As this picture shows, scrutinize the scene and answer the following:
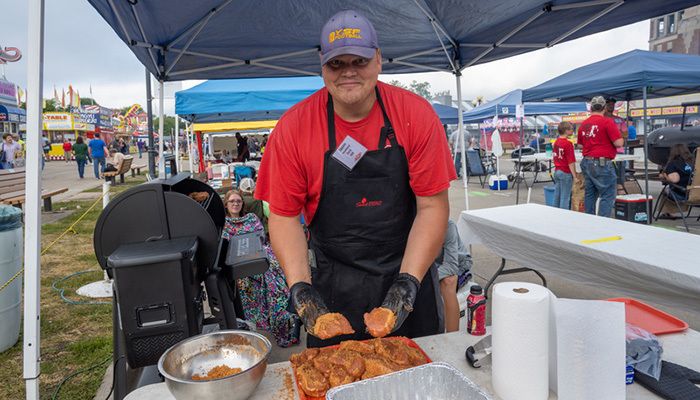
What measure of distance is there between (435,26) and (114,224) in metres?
3.06

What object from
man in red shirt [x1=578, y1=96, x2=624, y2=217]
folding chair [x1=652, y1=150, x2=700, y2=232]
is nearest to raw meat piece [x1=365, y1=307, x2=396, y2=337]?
man in red shirt [x1=578, y1=96, x2=624, y2=217]

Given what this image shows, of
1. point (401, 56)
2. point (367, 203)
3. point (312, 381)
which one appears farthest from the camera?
point (401, 56)

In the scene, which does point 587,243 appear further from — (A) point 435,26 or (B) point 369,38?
(A) point 435,26

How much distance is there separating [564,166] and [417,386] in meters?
6.81

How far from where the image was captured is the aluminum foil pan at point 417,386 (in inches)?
43.4

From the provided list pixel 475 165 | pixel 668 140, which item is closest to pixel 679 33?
pixel 475 165

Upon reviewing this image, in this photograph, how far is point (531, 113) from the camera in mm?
15336

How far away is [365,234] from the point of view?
5.88 feet

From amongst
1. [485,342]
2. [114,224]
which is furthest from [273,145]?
[485,342]

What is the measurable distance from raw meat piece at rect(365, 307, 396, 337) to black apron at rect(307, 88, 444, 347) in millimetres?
438

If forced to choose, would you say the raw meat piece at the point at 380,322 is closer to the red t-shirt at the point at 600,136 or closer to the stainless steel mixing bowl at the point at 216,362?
the stainless steel mixing bowl at the point at 216,362

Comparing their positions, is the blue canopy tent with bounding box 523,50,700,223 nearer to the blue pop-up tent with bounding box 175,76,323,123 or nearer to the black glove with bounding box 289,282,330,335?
the blue pop-up tent with bounding box 175,76,323,123

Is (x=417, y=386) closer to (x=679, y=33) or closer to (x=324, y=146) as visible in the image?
(x=324, y=146)

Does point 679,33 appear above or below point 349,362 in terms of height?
above
